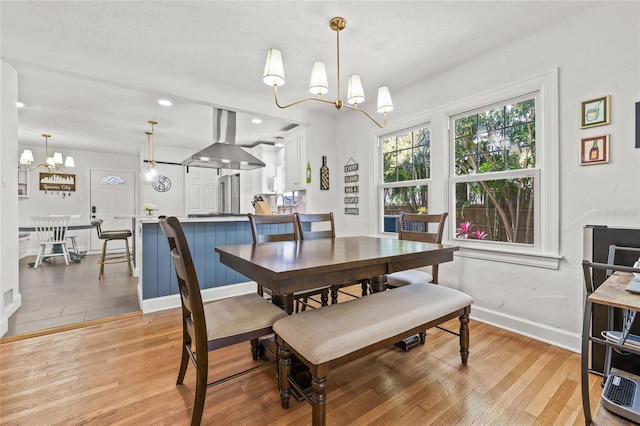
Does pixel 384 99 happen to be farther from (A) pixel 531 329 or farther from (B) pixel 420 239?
(A) pixel 531 329

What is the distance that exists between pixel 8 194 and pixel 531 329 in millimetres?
4666

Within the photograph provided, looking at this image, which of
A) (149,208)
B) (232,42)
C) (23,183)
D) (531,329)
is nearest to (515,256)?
(531,329)

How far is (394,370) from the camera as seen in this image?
1.83 metres

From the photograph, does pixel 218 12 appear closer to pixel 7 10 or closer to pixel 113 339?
pixel 7 10

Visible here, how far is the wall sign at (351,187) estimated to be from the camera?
3.99 meters

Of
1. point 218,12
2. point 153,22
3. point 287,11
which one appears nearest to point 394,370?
point 287,11

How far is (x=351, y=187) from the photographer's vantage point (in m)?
4.07

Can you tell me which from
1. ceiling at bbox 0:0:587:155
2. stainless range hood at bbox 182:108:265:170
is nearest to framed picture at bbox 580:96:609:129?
ceiling at bbox 0:0:587:155

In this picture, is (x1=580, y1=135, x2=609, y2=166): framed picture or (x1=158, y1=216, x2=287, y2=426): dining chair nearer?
(x1=158, y1=216, x2=287, y2=426): dining chair

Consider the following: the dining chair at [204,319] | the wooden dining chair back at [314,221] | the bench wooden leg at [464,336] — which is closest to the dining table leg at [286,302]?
the dining chair at [204,319]

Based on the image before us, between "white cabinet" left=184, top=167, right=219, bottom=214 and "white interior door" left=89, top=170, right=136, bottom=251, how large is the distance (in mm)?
1603

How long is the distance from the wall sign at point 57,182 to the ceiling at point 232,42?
333cm

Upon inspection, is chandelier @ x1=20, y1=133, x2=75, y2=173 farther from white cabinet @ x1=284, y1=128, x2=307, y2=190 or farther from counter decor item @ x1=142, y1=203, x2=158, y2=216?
white cabinet @ x1=284, y1=128, x2=307, y2=190

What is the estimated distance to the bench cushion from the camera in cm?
124
